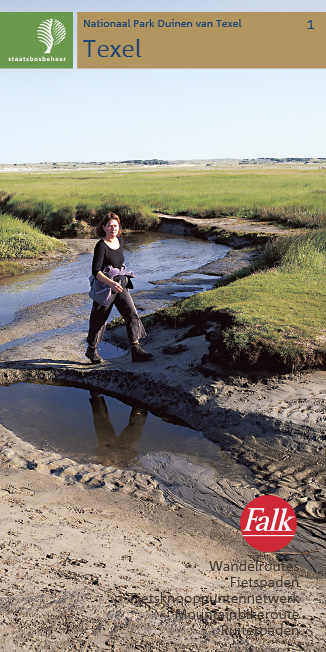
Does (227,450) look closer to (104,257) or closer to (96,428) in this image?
(96,428)

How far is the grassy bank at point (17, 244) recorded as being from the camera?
668 inches

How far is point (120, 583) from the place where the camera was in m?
3.04


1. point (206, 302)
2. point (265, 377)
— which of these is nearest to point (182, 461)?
point (265, 377)

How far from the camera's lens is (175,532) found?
154 inches

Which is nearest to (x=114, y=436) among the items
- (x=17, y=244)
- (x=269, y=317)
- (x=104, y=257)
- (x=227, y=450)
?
(x=227, y=450)

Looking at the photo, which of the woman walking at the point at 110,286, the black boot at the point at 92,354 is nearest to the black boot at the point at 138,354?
the woman walking at the point at 110,286

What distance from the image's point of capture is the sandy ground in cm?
263

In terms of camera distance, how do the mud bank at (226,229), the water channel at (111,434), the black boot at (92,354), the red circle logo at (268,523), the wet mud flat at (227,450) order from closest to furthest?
1. the red circle logo at (268,523)
2. the wet mud flat at (227,450)
3. the water channel at (111,434)
4. the black boot at (92,354)
5. the mud bank at (226,229)

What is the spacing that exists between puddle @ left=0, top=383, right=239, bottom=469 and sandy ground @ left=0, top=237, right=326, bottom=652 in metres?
0.18

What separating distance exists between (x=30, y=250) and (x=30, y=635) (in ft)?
55.9

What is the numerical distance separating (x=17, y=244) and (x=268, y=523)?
15909mm

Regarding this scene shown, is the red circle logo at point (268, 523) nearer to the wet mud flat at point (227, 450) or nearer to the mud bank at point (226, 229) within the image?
the wet mud flat at point (227, 450)

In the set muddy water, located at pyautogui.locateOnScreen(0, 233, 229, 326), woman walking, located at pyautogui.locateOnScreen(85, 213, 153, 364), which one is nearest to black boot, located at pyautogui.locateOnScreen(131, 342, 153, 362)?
woman walking, located at pyautogui.locateOnScreen(85, 213, 153, 364)

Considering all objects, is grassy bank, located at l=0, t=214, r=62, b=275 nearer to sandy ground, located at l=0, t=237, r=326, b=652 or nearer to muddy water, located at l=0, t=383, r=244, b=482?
muddy water, located at l=0, t=383, r=244, b=482
